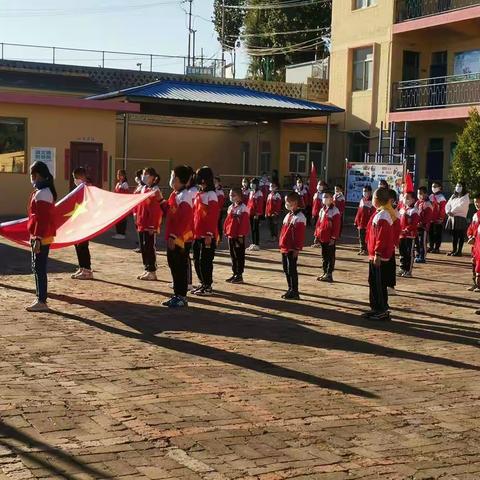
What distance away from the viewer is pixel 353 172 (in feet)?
88.5

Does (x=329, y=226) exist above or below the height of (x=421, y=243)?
above

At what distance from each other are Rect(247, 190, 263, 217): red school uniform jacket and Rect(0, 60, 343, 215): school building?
743 cm

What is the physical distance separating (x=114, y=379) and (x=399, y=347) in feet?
11.7

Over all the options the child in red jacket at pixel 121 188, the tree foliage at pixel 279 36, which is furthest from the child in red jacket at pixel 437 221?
the tree foliage at pixel 279 36

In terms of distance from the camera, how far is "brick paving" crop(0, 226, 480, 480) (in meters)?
5.44

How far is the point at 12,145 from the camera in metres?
27.1

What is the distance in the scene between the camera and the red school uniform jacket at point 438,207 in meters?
20.5

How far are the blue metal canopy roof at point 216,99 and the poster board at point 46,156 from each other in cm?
279

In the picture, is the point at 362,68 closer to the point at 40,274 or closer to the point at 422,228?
the point at 422,228

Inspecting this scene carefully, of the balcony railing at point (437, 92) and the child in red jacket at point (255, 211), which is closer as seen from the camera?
the child in red jacket at point (255, 211)

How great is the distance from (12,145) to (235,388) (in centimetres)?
2179

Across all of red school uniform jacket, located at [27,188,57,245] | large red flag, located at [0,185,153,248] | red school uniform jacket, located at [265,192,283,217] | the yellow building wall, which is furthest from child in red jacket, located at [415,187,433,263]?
the yellow building wall

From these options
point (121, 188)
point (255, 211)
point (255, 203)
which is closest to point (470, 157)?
point (255, 203)

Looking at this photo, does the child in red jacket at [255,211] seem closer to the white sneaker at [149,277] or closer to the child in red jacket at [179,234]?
the white sneaker at [149,277]
